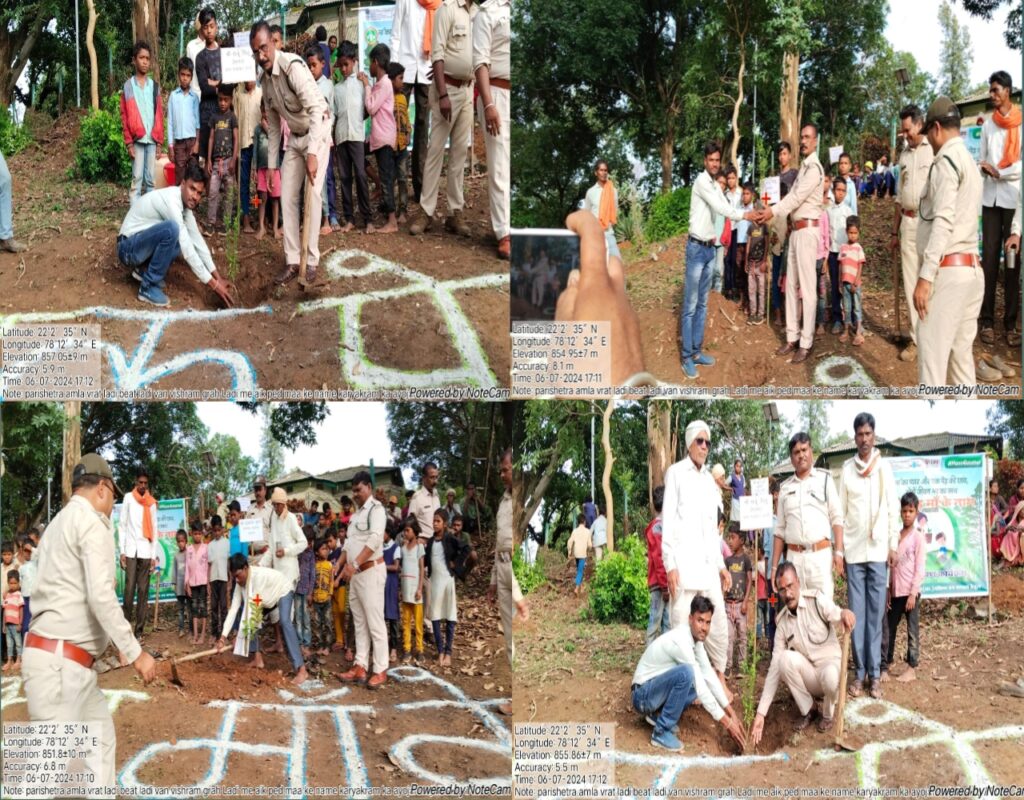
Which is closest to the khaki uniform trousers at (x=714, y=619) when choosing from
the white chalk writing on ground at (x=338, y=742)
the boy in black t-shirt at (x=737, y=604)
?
the boy in black t-shirt at (x=737, y=604)

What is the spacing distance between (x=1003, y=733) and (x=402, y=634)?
4215 millimetres

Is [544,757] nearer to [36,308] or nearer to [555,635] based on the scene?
[555,635]

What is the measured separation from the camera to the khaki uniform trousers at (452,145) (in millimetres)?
8109

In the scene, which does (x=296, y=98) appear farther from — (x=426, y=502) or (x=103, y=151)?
(x=426, y=502)

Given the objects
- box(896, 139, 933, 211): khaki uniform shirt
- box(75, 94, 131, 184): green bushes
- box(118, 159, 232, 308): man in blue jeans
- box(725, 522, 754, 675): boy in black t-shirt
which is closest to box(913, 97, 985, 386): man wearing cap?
box(896, 139, 933, 211): khaki uniform shirt

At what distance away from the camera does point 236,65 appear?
831 centimetres

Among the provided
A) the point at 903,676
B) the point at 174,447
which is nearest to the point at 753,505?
the point at 903,676

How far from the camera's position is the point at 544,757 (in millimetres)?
7066

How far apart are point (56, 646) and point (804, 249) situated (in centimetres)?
565

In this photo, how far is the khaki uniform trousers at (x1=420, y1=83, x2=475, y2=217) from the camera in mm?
8109

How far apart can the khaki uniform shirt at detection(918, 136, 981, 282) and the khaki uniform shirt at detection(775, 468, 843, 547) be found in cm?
147

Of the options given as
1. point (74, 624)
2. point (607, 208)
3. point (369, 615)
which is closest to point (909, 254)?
point (607, 208)

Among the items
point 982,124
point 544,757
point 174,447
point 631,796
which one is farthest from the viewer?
point 174,447

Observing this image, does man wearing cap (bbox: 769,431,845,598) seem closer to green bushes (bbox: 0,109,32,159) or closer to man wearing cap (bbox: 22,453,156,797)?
man wearing cap (bbox: 22,453,156,797)
